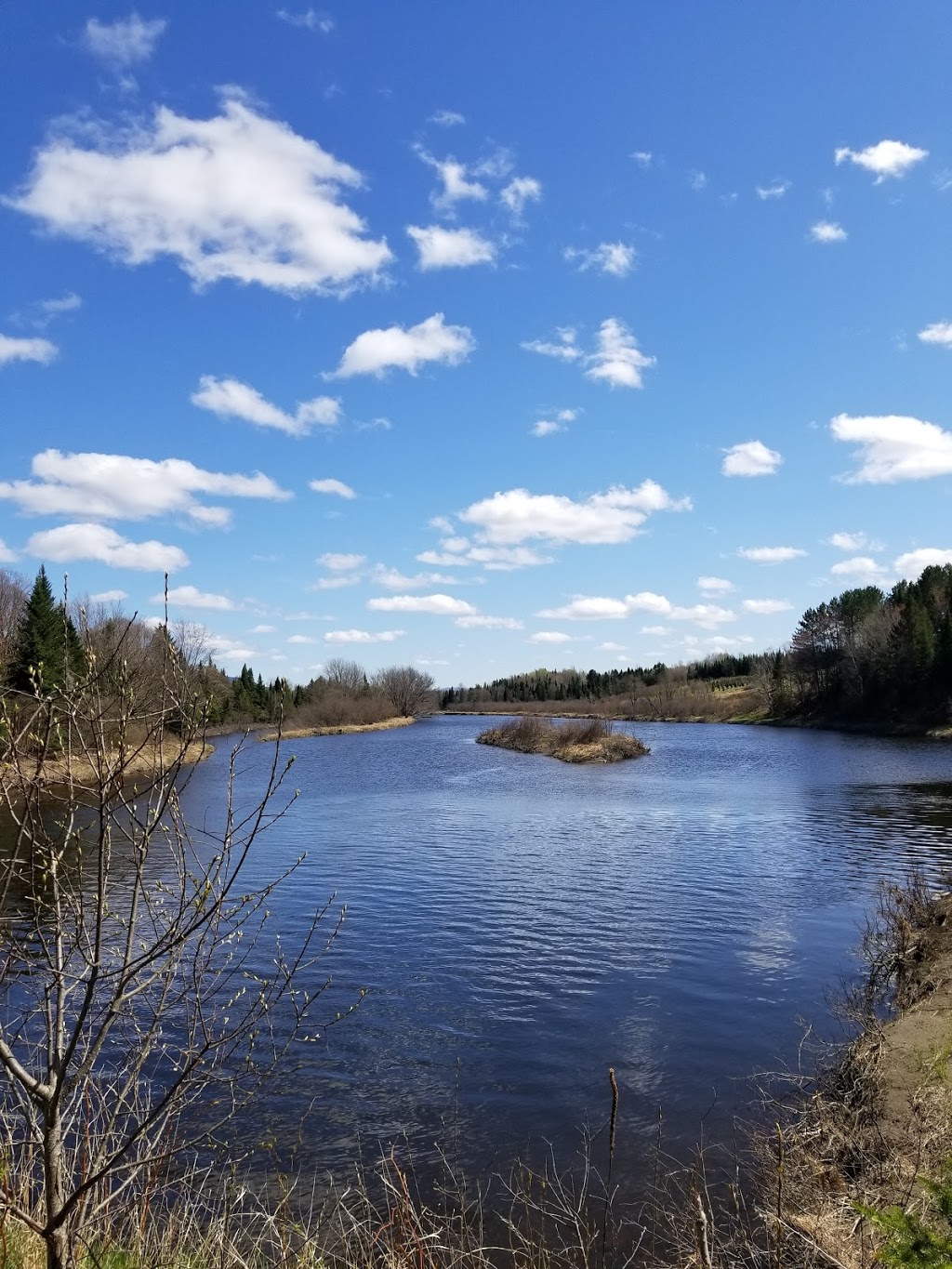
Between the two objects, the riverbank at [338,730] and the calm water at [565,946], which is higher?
the riverbank at [338,730]

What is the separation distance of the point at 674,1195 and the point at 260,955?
8.42 m

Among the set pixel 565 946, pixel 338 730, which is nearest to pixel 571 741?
pixel 338 730

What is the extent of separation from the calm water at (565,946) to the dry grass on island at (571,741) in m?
17.3

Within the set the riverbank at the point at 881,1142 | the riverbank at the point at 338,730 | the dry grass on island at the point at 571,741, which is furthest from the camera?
the riverbank at the point at 338,730

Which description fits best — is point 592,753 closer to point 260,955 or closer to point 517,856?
point 517,856

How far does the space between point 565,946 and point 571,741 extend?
4319cm

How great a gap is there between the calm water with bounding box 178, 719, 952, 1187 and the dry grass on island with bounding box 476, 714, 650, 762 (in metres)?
17.3

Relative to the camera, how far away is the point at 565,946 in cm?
1512

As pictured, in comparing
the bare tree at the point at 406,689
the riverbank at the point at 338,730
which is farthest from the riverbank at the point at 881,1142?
the bare tree at the point at 406,689

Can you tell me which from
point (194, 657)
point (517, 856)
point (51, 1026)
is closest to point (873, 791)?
point (517, 856)

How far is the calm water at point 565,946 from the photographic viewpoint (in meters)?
9.38

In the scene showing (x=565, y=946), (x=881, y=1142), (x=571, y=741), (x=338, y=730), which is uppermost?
(x=571, y=741)

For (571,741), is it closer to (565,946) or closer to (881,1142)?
(565,946)

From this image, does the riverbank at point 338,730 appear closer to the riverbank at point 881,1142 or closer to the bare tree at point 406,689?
the bare tree at point 406,689
